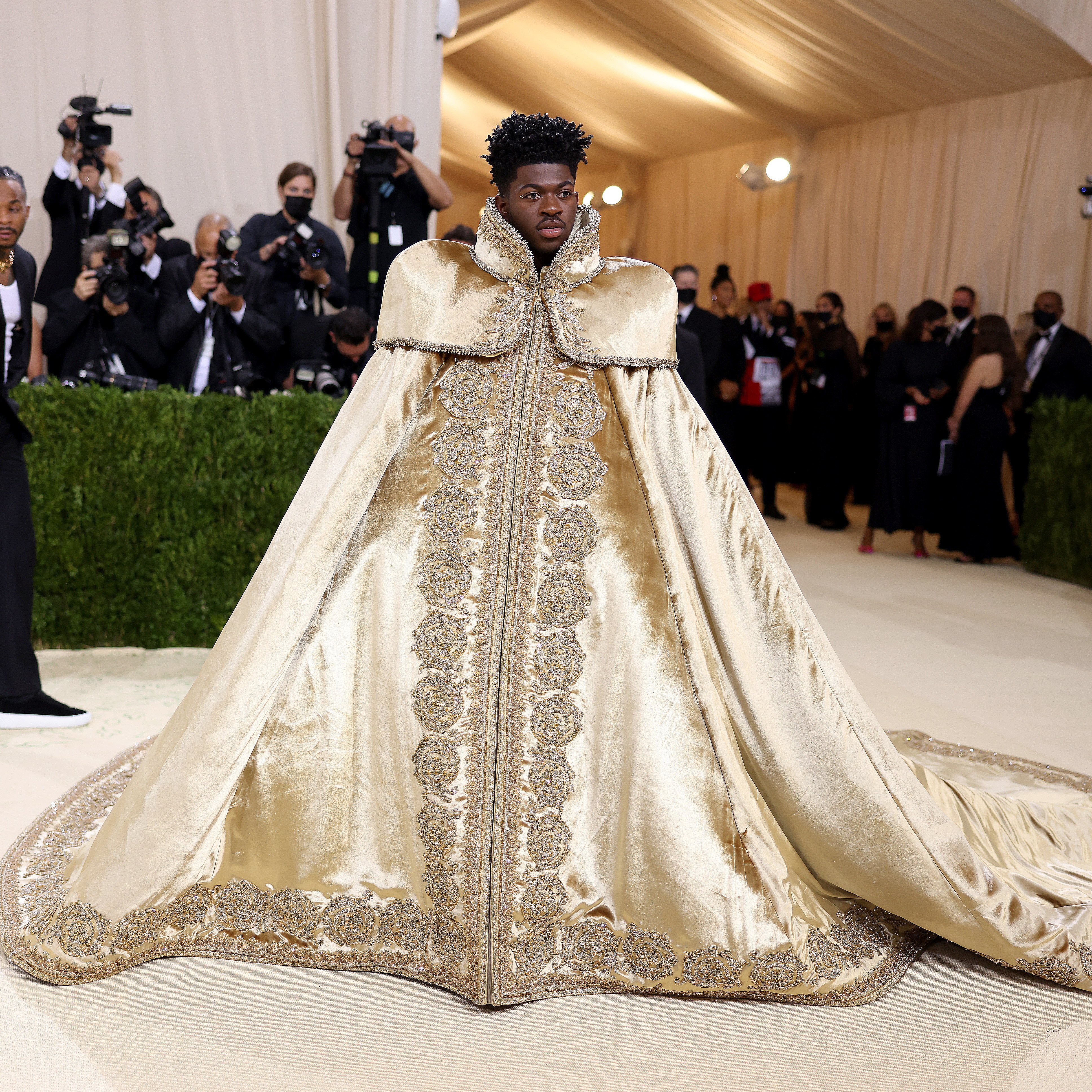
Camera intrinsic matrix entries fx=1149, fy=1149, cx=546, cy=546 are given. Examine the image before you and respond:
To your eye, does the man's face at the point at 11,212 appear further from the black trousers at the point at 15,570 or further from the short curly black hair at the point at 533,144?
the short curly black hair at the point at 533,144

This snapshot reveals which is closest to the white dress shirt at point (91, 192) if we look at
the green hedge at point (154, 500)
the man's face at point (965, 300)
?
the green hedge at point (154, 500)

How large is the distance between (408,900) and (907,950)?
3.34 feet

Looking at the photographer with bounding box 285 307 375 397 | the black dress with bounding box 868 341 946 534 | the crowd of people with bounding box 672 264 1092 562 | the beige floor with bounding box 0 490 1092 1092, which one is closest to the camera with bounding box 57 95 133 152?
the photographer with bounding box 285 307 375 397

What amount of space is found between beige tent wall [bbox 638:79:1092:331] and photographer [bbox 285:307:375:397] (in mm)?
5264

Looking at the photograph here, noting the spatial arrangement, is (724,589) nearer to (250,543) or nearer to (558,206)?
(558,206)

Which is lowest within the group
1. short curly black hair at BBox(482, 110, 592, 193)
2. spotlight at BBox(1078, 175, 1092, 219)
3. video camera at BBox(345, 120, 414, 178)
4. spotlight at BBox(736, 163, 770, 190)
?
short curly black hair at BBox(482, 110, 592, 193)

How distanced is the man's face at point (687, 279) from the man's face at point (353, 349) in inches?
111

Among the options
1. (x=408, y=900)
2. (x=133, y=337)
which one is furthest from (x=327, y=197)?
(x=408, y=900)

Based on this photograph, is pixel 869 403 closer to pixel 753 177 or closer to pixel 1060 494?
pixel 1060 494

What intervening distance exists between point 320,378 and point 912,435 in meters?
4.19

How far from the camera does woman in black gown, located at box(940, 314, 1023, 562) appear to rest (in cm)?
707

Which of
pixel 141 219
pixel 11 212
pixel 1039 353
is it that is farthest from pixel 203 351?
pixel 1039 353

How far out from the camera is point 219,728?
7.09 ft

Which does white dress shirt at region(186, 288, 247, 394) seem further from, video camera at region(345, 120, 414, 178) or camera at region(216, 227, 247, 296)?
video camera at region(345, 120, 414, 178)
